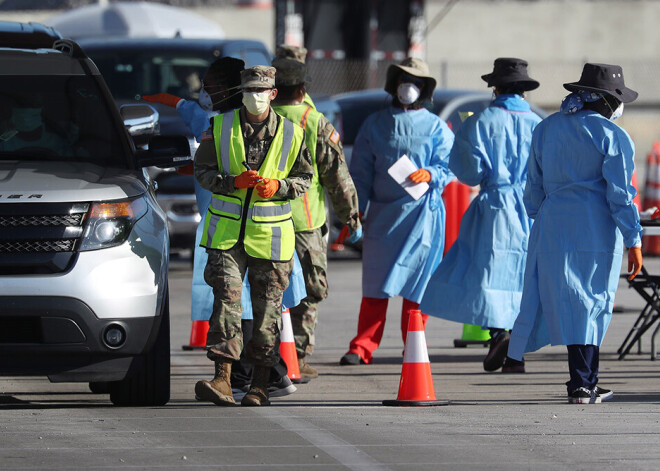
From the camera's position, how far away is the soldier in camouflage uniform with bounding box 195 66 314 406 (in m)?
8.45

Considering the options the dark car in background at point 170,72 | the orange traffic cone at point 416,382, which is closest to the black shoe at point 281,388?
the orange traffic cone at point 416,382

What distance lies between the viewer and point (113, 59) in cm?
1666

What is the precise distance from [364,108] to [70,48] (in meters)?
9.05

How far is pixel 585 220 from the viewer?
889cm

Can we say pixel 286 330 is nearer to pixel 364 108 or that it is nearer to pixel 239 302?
pixel 239 302

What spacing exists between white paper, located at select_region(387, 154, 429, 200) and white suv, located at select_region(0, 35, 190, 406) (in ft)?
7.12

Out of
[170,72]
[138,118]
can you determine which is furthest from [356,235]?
[170,72]

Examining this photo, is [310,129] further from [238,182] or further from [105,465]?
[105,465]

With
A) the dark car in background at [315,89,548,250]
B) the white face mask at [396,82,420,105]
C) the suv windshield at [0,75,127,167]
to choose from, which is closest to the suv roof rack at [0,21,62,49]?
the suv windshield at [0,75,127,167]

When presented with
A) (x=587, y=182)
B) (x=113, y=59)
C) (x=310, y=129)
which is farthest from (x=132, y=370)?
(x=113, y=59)

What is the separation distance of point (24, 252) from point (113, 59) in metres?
8.88

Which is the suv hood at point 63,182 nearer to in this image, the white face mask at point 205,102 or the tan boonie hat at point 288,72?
the white face mask at point 205,102

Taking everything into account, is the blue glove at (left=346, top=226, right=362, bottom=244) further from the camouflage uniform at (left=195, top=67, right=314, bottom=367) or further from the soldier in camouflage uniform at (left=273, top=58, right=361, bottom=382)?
the camouflage uniform at (left=195, top=67, right=314, bottom=367)

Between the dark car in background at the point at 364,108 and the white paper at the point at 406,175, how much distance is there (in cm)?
578
